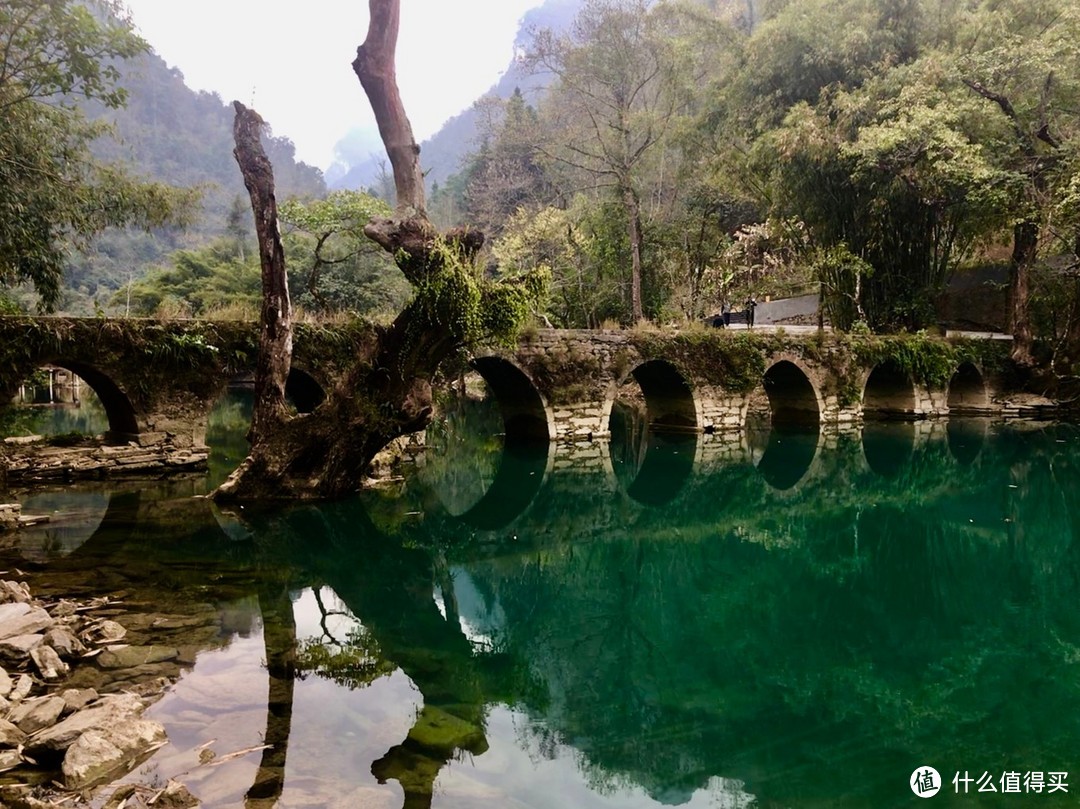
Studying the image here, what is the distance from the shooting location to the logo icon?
3.67 meters

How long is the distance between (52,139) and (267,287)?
6775mm

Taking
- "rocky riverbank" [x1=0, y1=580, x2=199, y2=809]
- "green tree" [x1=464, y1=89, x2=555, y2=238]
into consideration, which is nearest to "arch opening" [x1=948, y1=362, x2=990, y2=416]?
"green tree" [x1=464, y1=89, x2=555, y2=238]

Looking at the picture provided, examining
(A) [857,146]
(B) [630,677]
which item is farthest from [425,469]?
(A) [857,146]

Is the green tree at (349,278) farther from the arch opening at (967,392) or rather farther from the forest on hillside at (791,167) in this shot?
the arch opening at (967,392)

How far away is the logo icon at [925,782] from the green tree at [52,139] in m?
14.2

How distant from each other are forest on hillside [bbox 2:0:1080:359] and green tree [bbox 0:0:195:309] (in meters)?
1.81

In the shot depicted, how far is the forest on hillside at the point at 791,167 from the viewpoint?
1744 cm

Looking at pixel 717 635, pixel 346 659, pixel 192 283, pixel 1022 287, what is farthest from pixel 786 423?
pixel 192 283

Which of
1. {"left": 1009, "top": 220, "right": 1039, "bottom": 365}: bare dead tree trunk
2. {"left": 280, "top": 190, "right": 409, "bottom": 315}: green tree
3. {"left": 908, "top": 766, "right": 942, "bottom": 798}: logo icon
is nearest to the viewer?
{"left": 908, "top": 766, "right": 942, "bottom": 798}: logo icon

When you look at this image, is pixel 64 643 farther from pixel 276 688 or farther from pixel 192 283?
pixel 192 283

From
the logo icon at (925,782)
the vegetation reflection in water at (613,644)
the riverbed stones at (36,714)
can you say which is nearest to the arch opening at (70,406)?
the vegetation reflection in water at (613,644)

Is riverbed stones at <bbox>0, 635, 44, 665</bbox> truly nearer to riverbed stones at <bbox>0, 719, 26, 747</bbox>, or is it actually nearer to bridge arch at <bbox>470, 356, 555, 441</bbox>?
riverbed stones at <bbox>0, 719, 26, 747</bbox>

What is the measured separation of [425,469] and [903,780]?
11756mm

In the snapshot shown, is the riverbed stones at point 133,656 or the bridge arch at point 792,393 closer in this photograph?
the riverbed stones at point 133,656
